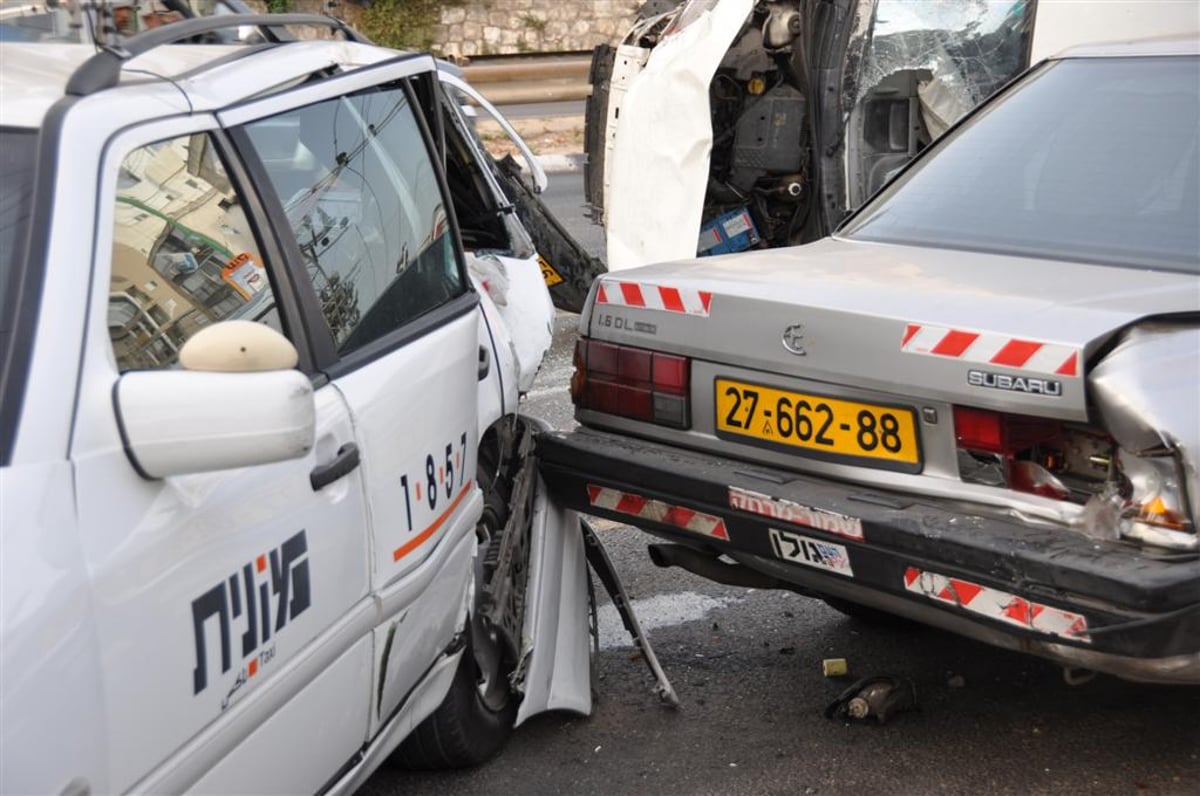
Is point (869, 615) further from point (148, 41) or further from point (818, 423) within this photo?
point (148, 41)

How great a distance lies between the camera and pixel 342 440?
277 centimetres

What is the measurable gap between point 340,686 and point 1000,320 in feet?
5.07

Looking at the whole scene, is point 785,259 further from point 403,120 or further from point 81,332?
point 81,332

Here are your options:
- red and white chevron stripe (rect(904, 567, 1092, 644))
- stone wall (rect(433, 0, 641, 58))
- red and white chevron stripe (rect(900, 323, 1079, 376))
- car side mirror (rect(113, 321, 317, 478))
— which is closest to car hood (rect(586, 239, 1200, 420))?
red and white chevron stripe (rect(900, 323, 1079, 376))

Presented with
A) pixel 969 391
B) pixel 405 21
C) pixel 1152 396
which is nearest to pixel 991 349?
pixel 969 391

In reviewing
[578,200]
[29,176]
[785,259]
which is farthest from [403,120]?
[578,200]

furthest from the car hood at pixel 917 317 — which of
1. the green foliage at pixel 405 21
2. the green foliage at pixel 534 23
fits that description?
the green foliage at pixel 534 23

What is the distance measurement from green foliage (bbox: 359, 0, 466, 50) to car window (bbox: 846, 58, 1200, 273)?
17.4 metres

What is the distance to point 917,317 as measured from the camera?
3.30 m

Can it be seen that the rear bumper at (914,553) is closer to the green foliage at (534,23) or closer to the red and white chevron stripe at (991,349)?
the red and white chevron stripe at (991,349)

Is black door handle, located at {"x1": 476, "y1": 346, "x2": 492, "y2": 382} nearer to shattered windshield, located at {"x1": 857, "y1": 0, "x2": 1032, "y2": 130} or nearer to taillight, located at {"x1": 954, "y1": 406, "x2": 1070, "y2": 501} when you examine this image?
taillight, located at {"x1": 954, "y1": 406, "x2": 1070, "y2": 501}

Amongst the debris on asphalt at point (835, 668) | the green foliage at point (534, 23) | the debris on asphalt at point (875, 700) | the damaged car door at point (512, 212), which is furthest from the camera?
the green foliage at point (534, 23)

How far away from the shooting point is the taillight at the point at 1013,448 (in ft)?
10.5

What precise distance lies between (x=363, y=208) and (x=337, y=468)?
790mm
